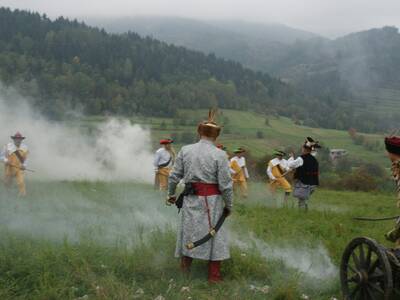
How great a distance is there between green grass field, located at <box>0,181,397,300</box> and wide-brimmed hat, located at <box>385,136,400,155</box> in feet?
6.38

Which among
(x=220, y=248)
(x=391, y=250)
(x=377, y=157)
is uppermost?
(x=391, y=250)

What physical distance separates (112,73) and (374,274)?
101 meters

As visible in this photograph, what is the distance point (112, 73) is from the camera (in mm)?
102812

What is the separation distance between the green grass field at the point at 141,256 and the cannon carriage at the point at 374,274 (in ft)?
1.67

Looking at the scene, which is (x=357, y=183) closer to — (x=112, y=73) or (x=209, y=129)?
(x=209, y=129)

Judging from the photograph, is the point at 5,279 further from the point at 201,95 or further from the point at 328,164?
the point at 201,95

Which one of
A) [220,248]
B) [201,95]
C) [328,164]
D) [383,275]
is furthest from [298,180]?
[201,95]

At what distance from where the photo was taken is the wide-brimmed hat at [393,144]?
16.7ft

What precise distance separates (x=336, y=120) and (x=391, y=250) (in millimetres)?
101509

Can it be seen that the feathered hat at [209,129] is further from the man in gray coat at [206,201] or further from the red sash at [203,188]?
the red sash at [203,188]

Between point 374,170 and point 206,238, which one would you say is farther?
point 374,170

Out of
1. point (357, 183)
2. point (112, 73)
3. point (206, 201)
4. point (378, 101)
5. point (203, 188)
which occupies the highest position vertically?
point (112, 73)

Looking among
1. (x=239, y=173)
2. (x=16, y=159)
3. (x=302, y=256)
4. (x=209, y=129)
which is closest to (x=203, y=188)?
(x=209, y=129)

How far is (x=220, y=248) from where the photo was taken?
6035mm
